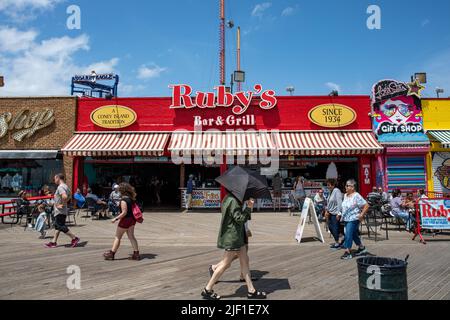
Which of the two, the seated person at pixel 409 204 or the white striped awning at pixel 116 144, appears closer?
the seated person at pixel 409 204

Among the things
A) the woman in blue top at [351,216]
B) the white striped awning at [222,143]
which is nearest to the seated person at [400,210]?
the woman in blue top at [351,216]

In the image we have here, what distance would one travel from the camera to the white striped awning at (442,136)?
1686 cm

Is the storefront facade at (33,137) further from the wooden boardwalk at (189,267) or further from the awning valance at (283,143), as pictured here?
the wooden boardwalk at (189,267)

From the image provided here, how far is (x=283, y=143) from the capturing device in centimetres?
1756

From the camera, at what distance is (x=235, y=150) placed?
55.5ft

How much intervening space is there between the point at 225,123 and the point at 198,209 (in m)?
4.64

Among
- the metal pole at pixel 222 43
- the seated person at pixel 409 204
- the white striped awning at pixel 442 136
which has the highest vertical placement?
the metal pole at pixel 222 43

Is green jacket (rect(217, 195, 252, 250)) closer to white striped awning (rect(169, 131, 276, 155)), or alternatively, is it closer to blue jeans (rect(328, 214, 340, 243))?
blue jeans (rect(328, 214, 340, 243))

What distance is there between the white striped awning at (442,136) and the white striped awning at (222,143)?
789 cm

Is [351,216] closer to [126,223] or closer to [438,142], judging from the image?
[126,223]

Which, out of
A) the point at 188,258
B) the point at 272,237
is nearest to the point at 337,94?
the point at 272,237

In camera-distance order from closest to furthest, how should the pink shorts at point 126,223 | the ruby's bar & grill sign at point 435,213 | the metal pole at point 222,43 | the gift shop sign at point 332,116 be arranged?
the pink shorts at point 126,223
the ruby's bar & grill sign at point 435,213
the gift shop sign at point 332,116
the metal pole at point 222,43

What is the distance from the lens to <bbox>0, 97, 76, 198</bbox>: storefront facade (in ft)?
61.7
